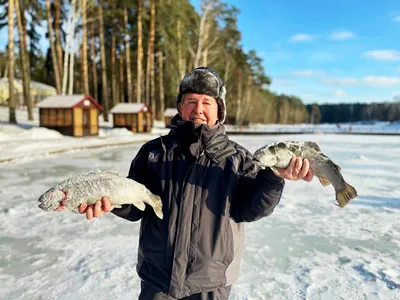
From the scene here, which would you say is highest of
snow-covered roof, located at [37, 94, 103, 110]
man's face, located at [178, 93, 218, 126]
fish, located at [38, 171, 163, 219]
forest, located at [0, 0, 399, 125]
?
forest, located at [0, 0, 399, 125]

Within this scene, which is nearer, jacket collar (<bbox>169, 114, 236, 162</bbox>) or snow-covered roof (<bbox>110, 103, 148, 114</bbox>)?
jacket collar (<bbox>169, 114, 236, 162</bbox>)

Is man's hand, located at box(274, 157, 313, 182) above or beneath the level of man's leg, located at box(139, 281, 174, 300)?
above

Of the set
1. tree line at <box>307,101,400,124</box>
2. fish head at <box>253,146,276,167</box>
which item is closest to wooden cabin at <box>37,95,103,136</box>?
fish head at <box>253,146,276,167</box>

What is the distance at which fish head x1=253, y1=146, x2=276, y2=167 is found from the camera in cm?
185

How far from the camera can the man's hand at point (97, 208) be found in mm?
1962

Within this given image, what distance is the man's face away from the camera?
2.13 m

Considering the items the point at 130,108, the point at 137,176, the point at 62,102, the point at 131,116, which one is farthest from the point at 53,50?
the point at 137,176

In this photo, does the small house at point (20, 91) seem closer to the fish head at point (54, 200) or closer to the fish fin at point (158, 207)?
the fish head at point (54, 200)

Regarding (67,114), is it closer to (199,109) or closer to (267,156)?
(199,109)


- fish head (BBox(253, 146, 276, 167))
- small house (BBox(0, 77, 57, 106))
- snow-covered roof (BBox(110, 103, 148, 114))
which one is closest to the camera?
fish head (BBox(253, 146, 276, 167))

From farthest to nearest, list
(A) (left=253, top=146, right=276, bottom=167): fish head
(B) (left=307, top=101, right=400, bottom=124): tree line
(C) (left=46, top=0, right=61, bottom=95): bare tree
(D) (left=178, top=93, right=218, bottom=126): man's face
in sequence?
(B) (left=307, top=101, right=400, bottom=124): tree line → (C) (left=46, top=0, right=61, bottom=95): bare tree → (D) (left=178, top=93, right=218, bottom=126): man's face → (A) (left=253, top=146, right=276, bottom=167): fish head

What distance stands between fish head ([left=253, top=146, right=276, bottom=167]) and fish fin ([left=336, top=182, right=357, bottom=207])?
729mm

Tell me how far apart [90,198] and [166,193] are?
0.49 metres

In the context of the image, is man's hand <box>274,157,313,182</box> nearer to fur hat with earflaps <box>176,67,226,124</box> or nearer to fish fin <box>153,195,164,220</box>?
fur hat with earflaps <box>176,67,226,124</box>
